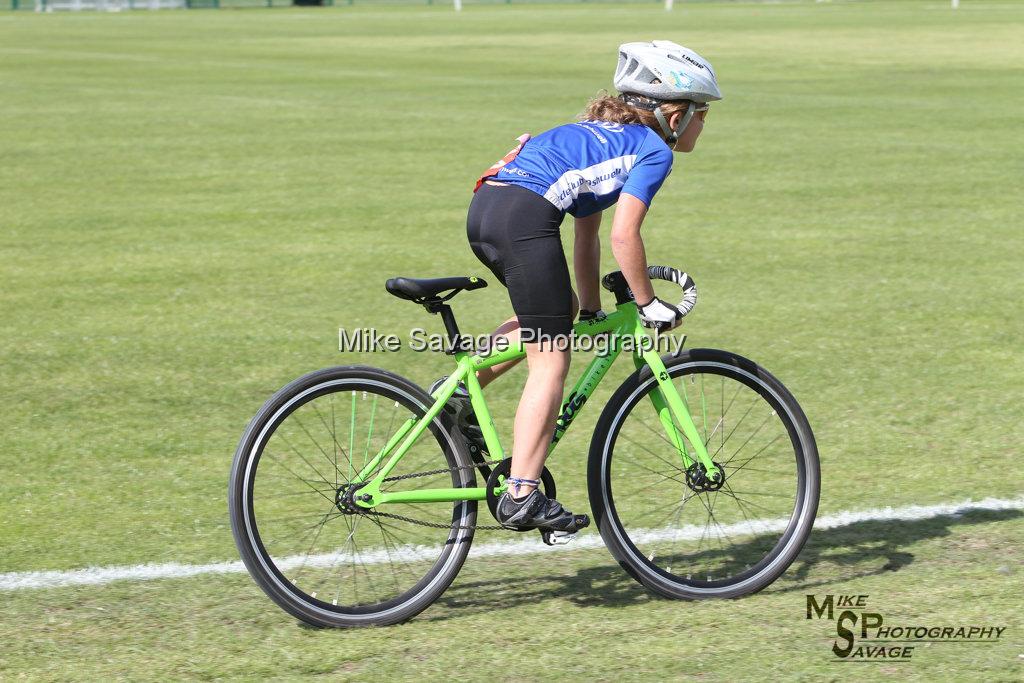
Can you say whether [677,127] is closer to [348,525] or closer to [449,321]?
[449,321]

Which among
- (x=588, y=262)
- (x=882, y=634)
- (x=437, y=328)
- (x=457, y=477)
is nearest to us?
(x=882, y=634)

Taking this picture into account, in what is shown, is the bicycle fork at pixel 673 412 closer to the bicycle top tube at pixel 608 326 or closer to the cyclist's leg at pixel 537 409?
the bicycle top tube at pixel 608 326

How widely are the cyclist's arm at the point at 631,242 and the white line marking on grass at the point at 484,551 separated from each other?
4.14 ft

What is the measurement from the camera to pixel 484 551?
5.72m

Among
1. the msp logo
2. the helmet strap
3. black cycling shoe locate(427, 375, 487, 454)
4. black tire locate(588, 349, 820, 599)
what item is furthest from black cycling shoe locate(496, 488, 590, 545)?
the helmet strap

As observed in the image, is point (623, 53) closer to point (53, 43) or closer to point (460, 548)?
point (460, 548)

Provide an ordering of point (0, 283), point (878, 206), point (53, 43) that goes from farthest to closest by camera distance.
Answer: point (53, 43) < point (878, 206) < point (0, 283)

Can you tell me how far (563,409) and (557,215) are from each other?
720mm

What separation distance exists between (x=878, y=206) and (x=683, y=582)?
9.34m

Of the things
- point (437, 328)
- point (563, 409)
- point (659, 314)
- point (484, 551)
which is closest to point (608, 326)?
point (659, 314)

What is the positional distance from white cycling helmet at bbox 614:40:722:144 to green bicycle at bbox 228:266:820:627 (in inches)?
23.9

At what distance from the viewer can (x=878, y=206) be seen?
13.8m

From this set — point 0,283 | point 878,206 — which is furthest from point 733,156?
point 0,283

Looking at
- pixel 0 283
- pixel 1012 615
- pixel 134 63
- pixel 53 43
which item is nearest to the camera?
pixel 1012 615
